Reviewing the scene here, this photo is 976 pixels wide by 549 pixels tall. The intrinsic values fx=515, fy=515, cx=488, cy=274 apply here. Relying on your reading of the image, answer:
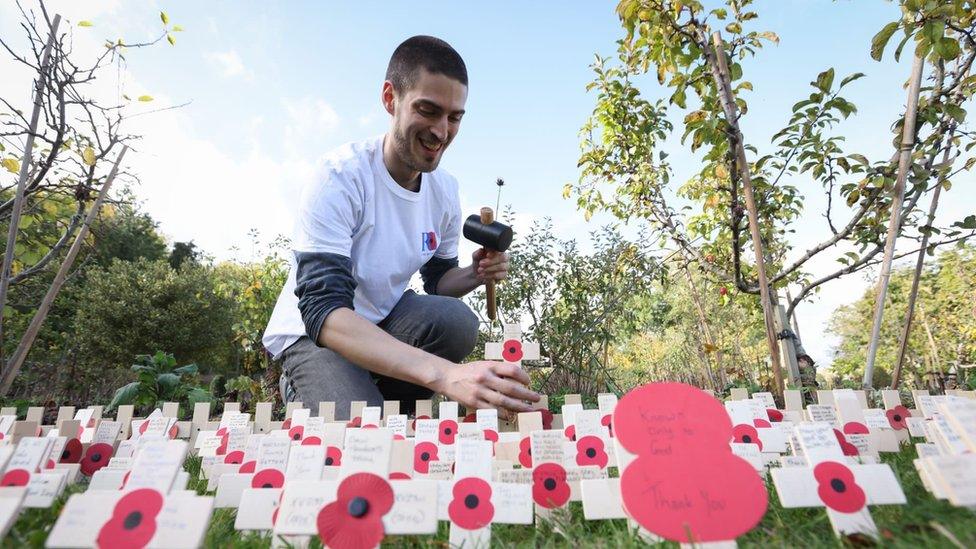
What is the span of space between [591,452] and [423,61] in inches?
72.3

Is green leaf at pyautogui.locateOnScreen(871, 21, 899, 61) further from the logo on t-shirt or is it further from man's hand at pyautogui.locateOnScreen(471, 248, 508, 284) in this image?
the logo on t-shirt

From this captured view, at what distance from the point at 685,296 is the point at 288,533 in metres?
8.64

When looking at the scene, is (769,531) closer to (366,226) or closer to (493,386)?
(493,386)

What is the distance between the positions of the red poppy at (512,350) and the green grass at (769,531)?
0.67 m

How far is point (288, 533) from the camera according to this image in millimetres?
853

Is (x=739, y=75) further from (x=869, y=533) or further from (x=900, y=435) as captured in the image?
(x=869, y=533)

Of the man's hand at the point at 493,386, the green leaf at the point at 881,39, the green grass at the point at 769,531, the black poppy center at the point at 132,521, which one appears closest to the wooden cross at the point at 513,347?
the man's hand at the point at 493,386

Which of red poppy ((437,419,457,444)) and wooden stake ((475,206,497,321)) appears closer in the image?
red poppy ((437,419,457,444))

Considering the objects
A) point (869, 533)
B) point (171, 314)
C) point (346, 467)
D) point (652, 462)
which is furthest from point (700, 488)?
point (171, 314)

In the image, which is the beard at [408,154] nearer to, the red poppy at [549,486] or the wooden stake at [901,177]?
the red poppy at [549,486]

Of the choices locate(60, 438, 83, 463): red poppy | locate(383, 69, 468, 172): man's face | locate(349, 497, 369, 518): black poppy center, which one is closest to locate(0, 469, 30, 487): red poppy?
locate(349, 497, 369, 518): black poppy center

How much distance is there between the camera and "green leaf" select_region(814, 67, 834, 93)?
249 cm

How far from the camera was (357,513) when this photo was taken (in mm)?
861

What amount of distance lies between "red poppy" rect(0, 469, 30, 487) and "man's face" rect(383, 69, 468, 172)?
185 centimetres
